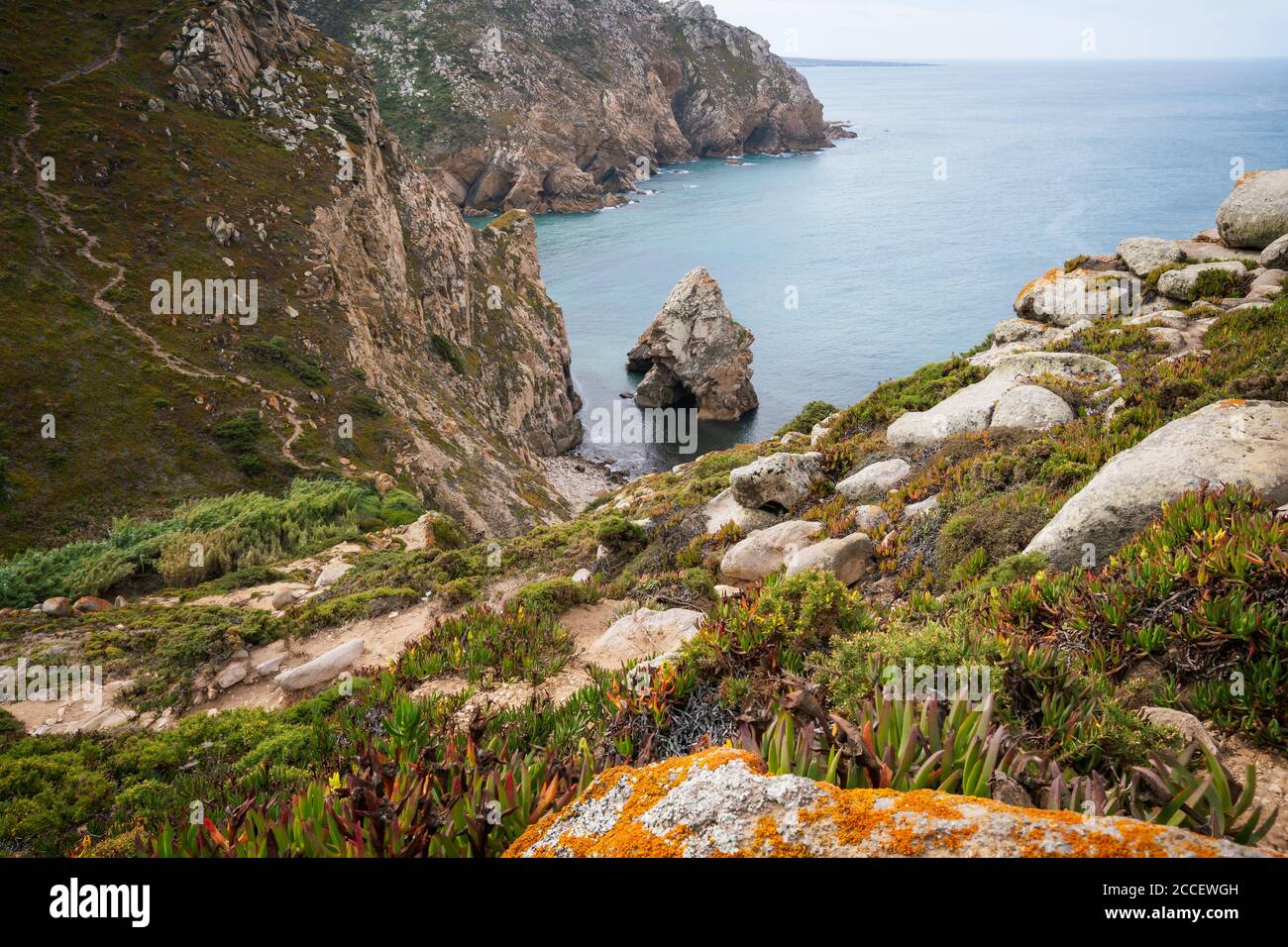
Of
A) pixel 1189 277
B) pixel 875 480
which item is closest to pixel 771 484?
pixel 875 480

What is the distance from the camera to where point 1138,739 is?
13.0ft

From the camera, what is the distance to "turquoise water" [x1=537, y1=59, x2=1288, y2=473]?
62781 millimetres

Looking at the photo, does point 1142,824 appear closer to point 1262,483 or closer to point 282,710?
point 1262,483

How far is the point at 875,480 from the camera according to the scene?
1335 centimetres

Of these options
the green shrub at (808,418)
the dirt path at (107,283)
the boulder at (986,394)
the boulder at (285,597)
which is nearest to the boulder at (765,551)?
the boulder at (986,394)

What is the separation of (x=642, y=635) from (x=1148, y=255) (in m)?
24.4

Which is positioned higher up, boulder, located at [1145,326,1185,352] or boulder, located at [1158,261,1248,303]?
boulder, located at [1158,261,1248,303]

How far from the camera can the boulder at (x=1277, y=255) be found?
64.2 ft

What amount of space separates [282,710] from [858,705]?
7.34 metres

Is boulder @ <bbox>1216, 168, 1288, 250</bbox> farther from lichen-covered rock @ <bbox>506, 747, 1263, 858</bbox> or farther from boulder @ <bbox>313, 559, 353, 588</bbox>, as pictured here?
boulder @ <bbox>313, 559, 353, 588</bbox>

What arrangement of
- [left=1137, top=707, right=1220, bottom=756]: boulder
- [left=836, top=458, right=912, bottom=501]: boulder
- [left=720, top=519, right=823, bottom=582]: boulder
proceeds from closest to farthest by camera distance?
[left=1137, top=707, right=1220, bottom=756]: boulder
[left=720, top=519, right=823, bottom=582]: boulder
[left=836, top=458, right=912, bottom=501]: boulder

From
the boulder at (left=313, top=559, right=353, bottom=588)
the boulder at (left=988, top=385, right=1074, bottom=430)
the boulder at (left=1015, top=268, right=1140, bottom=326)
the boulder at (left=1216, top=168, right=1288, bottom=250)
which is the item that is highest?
the boulder at (left=1216, top=168, right=1288, bottom=250)

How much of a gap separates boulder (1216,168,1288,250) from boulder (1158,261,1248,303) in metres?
2.42

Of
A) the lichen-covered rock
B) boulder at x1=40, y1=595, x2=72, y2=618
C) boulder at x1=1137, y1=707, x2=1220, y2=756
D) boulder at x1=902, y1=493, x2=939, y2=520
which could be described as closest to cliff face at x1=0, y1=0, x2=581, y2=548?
boulder at x1=40, y1=595, x2=72, y2=618
